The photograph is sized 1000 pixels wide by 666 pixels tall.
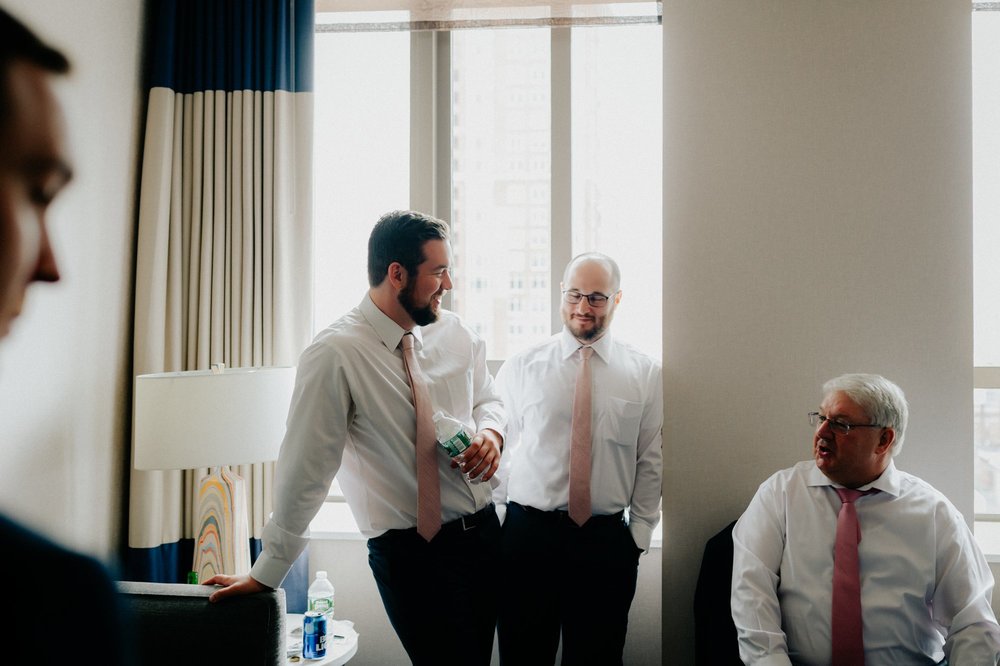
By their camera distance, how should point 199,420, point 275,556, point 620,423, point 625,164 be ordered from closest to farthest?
point 275,556
point 199,420
point 620,423
point 625,164

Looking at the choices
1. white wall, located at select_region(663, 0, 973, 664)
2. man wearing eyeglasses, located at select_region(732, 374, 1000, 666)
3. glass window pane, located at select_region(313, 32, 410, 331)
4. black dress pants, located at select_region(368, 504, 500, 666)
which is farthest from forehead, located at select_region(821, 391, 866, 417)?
glass window pane, located at select_region(313, 32, 410, 331)

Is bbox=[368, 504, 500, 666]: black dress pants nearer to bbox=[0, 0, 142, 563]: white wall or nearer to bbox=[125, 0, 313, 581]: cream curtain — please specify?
bbox=[0, 0, 142, 563]: white wall

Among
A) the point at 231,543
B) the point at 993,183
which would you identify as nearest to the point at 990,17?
the point at 993,183

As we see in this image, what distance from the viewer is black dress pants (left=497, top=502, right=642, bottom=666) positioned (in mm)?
2100

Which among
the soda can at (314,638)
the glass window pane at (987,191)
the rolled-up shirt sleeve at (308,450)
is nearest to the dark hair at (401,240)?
the rolled-up shirt sleeve at (308,450)

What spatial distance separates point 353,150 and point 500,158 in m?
0.64

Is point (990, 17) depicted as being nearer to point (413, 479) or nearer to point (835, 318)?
point (835, 318)

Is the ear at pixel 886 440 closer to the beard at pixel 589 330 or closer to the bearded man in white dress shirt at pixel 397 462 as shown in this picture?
the beard at pixel 589 330

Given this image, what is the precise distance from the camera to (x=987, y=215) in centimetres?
262

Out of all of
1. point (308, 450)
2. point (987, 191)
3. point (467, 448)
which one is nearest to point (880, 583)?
point (467, 448)

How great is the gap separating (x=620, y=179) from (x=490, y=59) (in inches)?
30.0

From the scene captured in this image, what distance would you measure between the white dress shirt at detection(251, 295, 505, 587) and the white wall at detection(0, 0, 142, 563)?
786 millimetres

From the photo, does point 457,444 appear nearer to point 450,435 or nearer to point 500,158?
point 450,435

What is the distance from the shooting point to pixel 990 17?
8.66 feet
